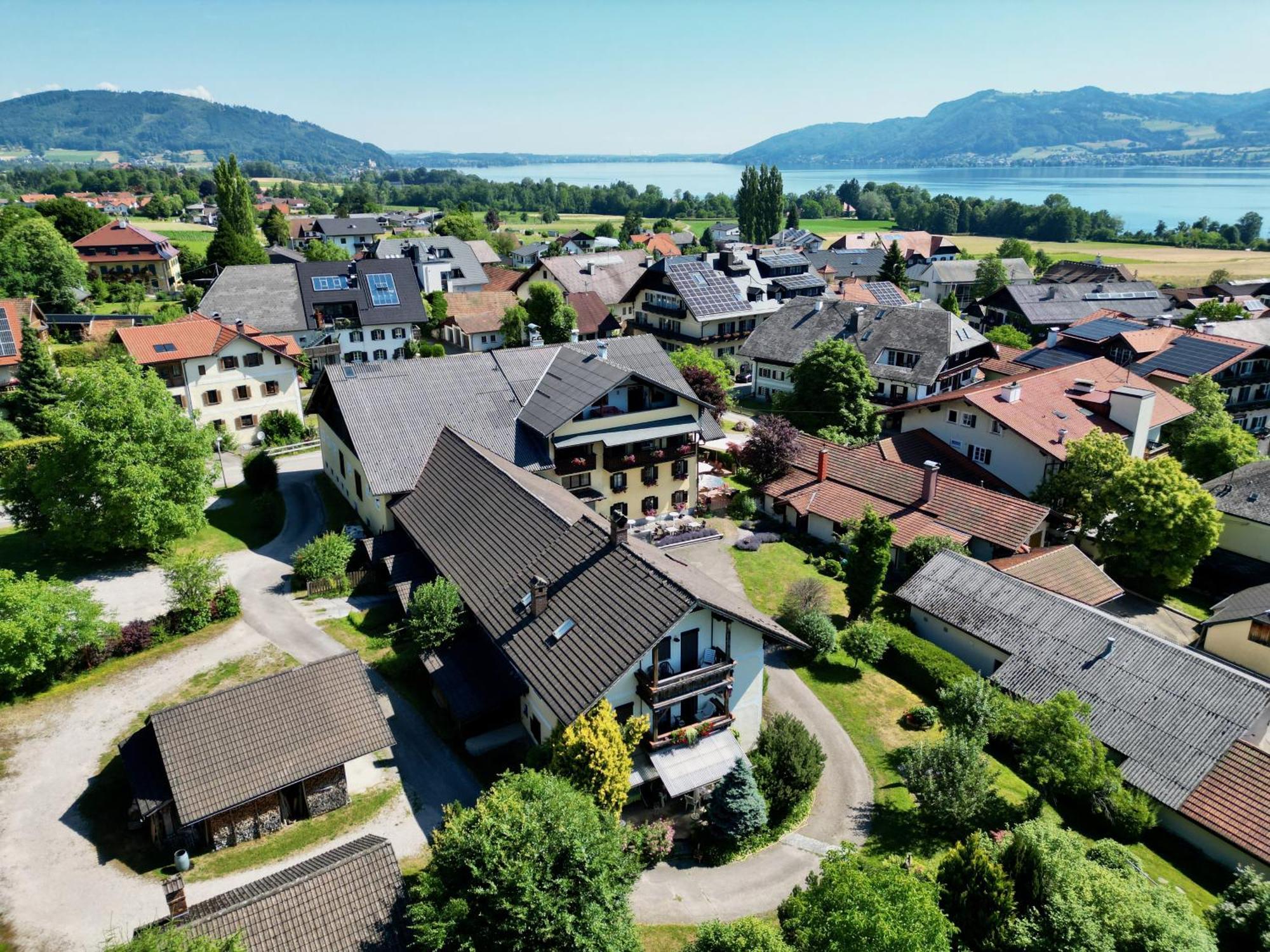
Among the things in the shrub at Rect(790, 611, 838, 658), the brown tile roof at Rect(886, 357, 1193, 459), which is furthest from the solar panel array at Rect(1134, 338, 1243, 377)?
the shrub at Rect(790, 611, 838, 658)

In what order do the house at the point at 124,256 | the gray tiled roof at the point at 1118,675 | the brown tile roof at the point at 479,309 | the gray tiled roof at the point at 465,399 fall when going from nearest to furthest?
A: the gray tiled roof at the point at 1118,675 < the gray tiled roof at the point at 465,399 < the brown tile roof at the point at 479,309 < the house at the point at 124,256

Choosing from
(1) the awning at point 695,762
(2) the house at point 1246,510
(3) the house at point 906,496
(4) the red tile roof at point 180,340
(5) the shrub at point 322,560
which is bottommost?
(2) the house at point 1246,510

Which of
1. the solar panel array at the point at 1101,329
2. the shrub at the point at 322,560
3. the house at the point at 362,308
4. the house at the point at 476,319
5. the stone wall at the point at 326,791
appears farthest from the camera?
the house at the point at 476,319

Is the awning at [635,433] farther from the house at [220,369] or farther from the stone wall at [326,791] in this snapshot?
the house at [220,369]

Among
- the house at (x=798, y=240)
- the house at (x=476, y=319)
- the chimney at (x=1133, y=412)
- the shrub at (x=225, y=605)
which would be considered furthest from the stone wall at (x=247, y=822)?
the house at (x=798, y=240)

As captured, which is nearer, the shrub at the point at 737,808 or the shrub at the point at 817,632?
the shrub at the point at 737,808

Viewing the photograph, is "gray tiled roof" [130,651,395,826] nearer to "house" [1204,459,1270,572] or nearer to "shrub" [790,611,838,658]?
"shrub" [790,611,838,658]

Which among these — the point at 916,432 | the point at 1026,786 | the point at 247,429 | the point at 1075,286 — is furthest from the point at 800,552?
the point at 1075,286

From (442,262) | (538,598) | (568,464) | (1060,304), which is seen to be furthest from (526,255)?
(538,598)

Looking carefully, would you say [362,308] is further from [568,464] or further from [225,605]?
[225,605]
